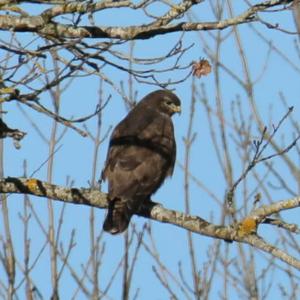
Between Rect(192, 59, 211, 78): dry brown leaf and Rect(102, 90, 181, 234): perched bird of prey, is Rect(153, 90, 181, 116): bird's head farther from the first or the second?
Rect(192, 59, 211, 78): dry brown leaf

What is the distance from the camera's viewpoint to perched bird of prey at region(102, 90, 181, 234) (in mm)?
5941

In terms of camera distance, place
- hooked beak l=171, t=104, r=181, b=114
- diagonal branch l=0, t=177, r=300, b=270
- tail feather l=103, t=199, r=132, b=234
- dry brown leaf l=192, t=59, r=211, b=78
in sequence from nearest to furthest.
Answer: diagonal branch l=0, t=177, r=300, b=270 → dry brown leaf l=192, t=59, r=211, b=78 → tail feather l=103, t=199, r=132, b=234 → hooked beak l=171, t=104, r=181, b=114

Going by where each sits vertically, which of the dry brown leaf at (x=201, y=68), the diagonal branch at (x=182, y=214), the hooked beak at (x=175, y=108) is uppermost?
the hooked beak at (x=175, y=108)

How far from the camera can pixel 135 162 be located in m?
6.39

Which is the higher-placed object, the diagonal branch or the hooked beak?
the hooked beak

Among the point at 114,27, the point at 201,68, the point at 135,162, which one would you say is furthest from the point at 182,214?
the point at 135,162

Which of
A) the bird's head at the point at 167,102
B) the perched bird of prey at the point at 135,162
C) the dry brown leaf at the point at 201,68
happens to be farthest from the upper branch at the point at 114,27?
the bird's head at the point at 167,102

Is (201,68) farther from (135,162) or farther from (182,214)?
(135,162)

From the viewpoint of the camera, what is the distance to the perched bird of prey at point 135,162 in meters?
5.94

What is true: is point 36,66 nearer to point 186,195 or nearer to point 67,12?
point 67,12

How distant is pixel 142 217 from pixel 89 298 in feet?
2.28

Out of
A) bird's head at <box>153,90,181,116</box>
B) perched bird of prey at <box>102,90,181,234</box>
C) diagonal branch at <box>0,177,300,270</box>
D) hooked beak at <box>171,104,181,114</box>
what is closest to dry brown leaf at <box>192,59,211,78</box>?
diagonal branch at <box>0,177,300,270</box>

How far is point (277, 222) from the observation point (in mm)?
4262

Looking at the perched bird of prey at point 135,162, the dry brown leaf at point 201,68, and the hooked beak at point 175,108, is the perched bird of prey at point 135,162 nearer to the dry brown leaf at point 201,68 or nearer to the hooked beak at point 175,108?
the hooked beak at point 175,108
